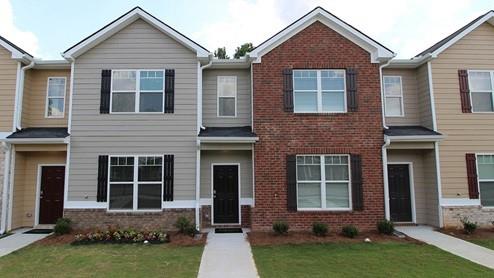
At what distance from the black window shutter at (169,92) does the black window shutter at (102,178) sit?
108 inches

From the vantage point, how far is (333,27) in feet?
39.9

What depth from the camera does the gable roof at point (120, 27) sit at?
11609mm

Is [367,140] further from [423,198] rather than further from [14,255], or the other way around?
[14,255]

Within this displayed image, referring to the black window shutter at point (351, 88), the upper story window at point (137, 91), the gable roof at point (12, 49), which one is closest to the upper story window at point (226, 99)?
the upper story window at point (137, 91)

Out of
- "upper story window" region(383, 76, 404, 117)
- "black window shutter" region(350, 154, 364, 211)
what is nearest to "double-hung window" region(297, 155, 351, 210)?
"black window shutter" region(350, 154, 364, 211)

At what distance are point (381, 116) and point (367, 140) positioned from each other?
40.5 inches

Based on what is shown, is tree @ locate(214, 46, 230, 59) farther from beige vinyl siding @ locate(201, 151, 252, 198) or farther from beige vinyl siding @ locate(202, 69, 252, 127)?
beige vinyl siding @ locate(201, 151, 252, 198)

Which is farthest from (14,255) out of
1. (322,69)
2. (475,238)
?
(475,238)

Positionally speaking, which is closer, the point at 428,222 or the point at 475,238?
the point at 475,238

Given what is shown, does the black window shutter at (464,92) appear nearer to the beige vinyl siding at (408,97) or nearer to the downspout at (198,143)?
the beige vinyl siding at (408,97)

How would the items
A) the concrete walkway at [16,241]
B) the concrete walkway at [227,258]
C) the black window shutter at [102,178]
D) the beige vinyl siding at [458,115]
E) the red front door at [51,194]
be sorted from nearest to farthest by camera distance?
the concrete walkway at [227,258]
the concrete walkway at [16,241]
the black window shutter at [102,178]
the beige vinyl siding at [458,115]
the red front door at [51,194]

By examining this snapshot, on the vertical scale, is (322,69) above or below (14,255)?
above

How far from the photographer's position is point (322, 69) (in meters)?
12.0

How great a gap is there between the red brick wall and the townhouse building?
37 mm
